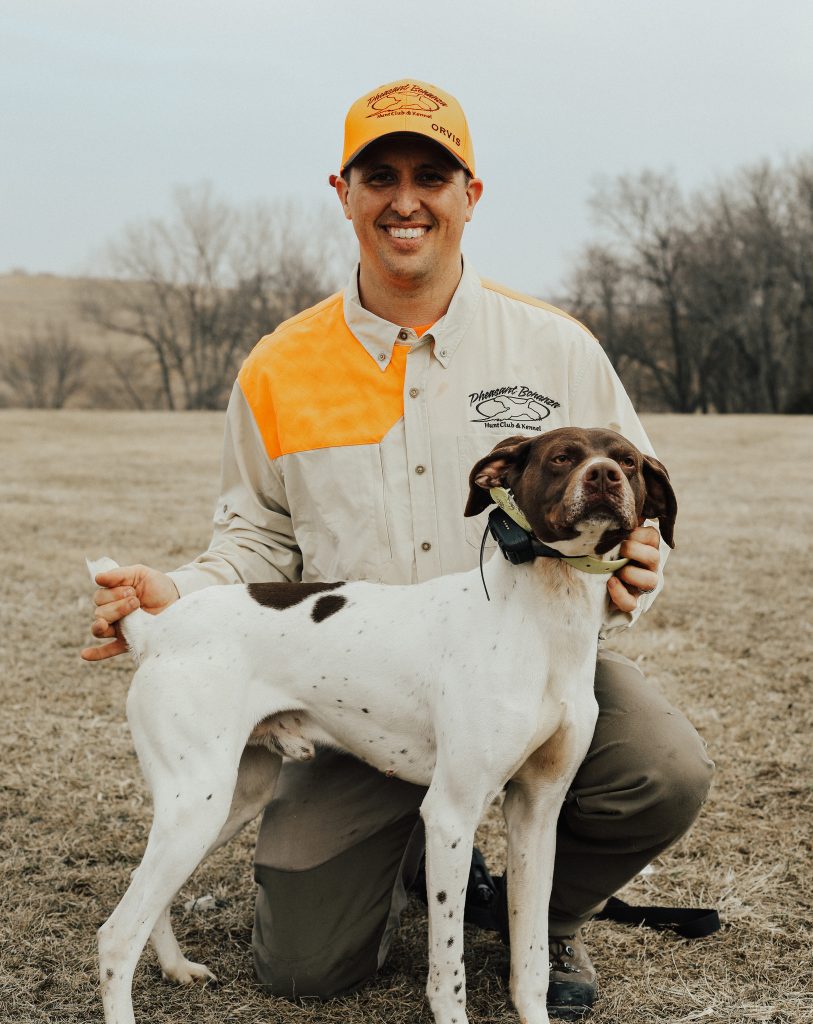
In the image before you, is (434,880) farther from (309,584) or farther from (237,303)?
(237,303)

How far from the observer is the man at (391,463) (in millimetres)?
3248

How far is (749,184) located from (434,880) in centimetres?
4793

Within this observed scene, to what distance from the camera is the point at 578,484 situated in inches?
98.0

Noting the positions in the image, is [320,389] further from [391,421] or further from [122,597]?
[122,597]

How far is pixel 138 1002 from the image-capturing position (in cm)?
304

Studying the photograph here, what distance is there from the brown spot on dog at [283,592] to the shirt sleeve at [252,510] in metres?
0.55

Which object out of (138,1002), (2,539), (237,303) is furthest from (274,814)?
(237,303)

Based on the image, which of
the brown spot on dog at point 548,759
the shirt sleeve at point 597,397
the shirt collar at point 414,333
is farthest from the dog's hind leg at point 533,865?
the shirt collar at point 414,333

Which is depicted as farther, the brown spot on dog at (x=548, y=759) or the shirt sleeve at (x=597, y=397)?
the shirt sleeve at (x=597, y=397)

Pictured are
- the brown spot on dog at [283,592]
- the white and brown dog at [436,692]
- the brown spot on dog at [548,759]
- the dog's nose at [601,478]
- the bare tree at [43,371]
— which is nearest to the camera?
the dog's nose at [601,478]

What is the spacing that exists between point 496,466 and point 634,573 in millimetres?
505

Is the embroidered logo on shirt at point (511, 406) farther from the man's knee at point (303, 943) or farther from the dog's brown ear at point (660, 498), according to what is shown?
the man's knee at point (303, 943)

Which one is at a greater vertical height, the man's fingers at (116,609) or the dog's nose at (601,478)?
the dog's nose at (601,478)

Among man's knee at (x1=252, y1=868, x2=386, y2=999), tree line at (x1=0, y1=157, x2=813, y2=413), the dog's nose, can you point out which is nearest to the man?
man's knee at (x1=252, y1=868, x2=386, y2=999)
